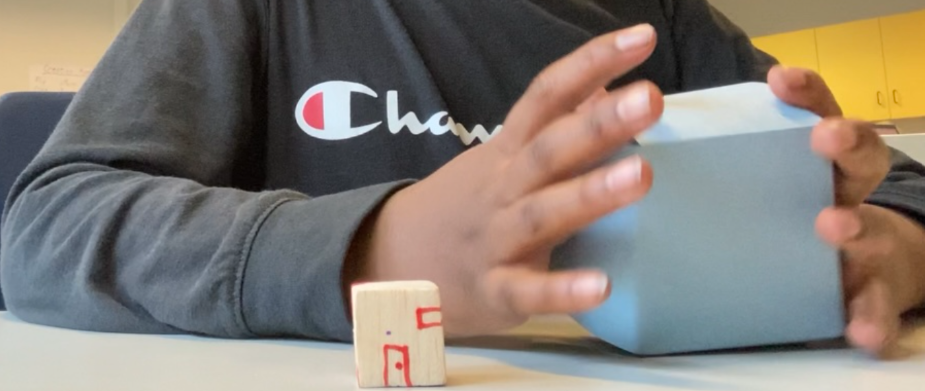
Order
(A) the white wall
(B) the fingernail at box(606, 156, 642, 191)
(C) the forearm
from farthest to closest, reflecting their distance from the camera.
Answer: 1. (A) the white wall
2. (C) the forearm
3. (B) the fingernail at box(606, 156, 642, 191)

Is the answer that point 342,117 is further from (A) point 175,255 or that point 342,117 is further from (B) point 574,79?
(B) point 574,79

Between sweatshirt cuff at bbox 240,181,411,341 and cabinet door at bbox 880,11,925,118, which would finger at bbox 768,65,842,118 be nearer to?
sweatshirt cuff at bbox 240,181,411,341

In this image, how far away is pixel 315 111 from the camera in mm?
687

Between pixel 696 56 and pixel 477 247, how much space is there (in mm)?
583

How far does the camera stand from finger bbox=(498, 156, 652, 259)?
0.26 meters

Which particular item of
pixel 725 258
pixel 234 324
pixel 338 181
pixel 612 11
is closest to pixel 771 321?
pixel 725 258

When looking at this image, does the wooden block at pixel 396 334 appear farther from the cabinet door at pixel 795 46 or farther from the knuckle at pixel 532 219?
the cabinet door at pixel 795 46

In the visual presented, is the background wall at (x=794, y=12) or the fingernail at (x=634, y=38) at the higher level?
the background wall at (x=794, y=12)

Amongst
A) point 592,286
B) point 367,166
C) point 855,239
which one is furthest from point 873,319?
point 367,166

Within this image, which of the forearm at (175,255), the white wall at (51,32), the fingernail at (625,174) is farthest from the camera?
the white wall at (51,32)

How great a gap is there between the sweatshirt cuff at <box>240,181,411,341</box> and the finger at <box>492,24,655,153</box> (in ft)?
0.25

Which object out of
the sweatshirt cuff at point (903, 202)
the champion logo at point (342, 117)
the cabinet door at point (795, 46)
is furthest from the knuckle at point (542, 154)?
the cabinet door at point (795, 46)

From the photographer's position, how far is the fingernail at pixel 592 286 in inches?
10.4

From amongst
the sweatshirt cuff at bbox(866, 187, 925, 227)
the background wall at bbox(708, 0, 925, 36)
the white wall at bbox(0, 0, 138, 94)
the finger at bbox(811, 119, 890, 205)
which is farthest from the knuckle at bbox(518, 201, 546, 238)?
the background wall at bbox(708, 0, 925, 36)
